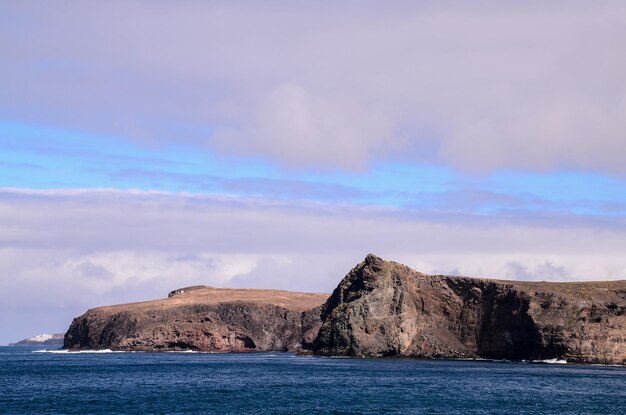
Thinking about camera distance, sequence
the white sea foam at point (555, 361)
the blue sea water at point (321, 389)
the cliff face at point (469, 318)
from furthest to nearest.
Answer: the white sea foam at point (555, 361) → the cliff face at point (469, 318) → the blue sea water at point (321, 389)

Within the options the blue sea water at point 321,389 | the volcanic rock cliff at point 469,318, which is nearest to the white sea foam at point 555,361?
the volcanic rock cliff at point 469,318

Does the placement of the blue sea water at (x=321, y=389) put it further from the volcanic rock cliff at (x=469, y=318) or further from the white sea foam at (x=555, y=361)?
the volcanic rock cliff at (x=469, y=318)

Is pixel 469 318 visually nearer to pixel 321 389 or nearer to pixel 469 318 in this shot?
pixel 469 318

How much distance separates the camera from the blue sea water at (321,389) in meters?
82.6

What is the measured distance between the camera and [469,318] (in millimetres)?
161375

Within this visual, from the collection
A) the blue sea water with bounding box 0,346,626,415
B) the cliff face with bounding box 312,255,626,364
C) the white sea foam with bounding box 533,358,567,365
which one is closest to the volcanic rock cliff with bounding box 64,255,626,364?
the cliff face with bounding box 312,255,626,364

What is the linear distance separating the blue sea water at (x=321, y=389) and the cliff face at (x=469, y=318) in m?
7.77

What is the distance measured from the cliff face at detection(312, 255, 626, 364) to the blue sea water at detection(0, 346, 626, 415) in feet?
25.5

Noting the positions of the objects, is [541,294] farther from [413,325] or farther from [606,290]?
[413,325]

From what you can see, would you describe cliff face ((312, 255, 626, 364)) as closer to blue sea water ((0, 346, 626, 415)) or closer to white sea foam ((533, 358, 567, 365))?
white sea foam ((533, 358, 567, 365))

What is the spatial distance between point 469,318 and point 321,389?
68.8m

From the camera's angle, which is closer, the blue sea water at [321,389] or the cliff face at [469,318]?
the blue sea water at [321,389]

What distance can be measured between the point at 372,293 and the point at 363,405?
75289 millimetres

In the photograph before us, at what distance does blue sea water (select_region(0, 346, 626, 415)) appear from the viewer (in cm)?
8262
